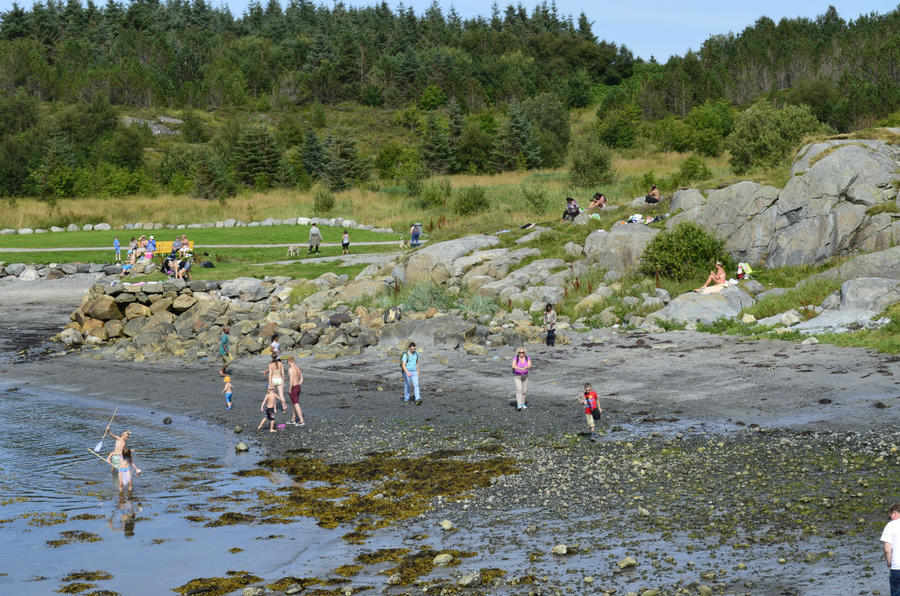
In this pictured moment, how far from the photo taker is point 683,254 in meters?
31.6

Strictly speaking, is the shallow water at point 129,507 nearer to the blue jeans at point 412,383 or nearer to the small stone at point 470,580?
the small stone at point 470,580

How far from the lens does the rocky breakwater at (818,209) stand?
30.3 m

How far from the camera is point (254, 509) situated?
52.1 ft

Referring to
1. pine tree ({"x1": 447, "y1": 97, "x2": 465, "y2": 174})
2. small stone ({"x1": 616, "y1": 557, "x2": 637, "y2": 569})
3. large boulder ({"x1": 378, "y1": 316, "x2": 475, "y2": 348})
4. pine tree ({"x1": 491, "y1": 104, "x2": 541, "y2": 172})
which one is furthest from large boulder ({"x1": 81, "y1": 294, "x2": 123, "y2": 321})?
pine tree ({"x1": 447, "y1": 97, "x2": 465, "y2": 174})

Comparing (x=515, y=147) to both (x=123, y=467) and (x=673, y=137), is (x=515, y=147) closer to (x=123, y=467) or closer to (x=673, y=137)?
(x=673, y=137)

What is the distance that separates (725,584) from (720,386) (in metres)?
10.9

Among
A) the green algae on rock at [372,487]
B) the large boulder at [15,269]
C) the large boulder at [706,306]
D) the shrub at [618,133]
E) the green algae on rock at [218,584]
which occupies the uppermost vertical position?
the shrub at [618,133]

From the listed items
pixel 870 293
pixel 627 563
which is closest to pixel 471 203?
pixel 870 293

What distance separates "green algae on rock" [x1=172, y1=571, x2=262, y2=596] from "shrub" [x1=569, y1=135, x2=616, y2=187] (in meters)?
52.2

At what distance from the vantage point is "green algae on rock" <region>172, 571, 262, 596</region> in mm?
12328

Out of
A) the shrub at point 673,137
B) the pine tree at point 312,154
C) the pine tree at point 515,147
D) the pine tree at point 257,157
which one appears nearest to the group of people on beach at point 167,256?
the pine tree at point 257,157

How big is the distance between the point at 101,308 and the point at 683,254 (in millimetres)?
23033

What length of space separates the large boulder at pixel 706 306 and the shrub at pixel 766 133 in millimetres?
16091

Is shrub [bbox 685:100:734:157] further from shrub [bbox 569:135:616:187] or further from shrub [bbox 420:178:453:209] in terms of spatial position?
shrub [bbox 420:178:453:209]
